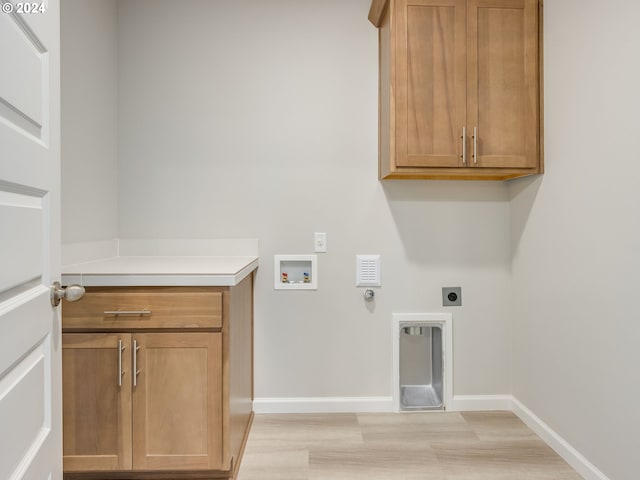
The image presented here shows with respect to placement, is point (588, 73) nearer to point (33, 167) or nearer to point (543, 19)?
point (543, 19)

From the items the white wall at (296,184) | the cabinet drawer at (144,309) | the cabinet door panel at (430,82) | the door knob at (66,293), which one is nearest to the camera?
the door knob at (66,293)

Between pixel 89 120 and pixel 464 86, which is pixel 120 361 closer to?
pixel 89 120

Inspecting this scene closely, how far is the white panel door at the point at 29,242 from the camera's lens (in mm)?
731

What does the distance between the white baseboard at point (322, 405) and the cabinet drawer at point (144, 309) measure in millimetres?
968

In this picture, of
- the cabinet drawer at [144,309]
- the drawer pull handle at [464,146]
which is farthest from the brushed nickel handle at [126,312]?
the drawer pull handle at [464,146]

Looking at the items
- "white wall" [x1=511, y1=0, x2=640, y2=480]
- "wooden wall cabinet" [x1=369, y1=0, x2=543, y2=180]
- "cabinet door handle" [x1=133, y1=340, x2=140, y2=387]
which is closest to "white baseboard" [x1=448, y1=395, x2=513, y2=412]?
"white wall" [x1=511, y1=0, x2=640, y2=480]

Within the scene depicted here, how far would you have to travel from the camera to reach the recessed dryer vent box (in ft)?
7.66

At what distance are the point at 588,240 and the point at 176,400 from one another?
1.83 metres

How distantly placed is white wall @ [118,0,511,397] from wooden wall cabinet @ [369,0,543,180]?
0.35 metres

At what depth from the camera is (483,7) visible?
2.00 meters

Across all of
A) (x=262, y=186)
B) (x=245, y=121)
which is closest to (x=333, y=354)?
(x=262, y=186)

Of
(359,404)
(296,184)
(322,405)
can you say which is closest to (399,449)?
(359,404)

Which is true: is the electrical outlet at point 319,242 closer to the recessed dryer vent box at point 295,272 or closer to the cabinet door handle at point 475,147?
the recessed dryer vent box at point 295,272

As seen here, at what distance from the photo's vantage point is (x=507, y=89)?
202cm
